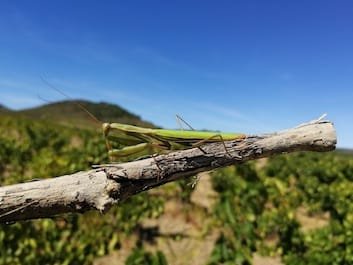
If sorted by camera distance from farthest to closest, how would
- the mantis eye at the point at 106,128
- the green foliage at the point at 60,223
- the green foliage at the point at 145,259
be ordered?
1. the green foliage at the point at 60,223
2. the green foliage at the point at 145,259
3. the mantis eye at the point at 106,128

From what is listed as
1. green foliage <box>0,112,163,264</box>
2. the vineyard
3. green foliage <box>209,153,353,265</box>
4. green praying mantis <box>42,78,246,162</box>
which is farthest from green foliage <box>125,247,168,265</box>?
green praying mantis <box>42,78,246,162</box>

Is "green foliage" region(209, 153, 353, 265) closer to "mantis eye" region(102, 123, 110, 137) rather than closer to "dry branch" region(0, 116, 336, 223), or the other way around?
"mantis eye" region(102, 123, 110, 137)

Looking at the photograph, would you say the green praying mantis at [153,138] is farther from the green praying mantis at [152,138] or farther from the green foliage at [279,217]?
the green foliage at [279,217]

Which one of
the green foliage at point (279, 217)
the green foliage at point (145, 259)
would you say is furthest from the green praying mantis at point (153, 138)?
the green foliage at point (279, 217)

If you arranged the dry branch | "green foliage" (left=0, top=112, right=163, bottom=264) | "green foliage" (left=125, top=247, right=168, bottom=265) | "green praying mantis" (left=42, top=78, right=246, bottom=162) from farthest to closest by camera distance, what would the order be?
"green foliage" (left=0, top=112, right=163, bottom=264) → "green foliage" (left=125, top=247, right=168, bottom=265) → "green praying mantis" (left=42, top=78, right=246, bottom=162) → the dry branch

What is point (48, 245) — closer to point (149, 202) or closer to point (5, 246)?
point (5, 246)

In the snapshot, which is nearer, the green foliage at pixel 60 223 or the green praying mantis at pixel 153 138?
the green praying mantis at pixel 153 138

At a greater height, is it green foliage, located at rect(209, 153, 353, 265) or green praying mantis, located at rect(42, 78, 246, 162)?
green praying mantis, located at rect(42, 78, 246, 162)

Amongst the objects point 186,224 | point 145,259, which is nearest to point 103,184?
point 145,259
